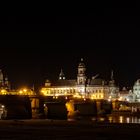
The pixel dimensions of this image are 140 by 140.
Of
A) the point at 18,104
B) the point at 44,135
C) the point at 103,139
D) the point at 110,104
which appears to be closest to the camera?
the point at 103,139

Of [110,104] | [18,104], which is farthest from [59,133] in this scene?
[110,104]

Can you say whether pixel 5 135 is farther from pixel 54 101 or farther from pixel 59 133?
pixel 54 101

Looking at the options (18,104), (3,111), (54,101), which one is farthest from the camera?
(54,101)

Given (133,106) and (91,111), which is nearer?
(91,111)

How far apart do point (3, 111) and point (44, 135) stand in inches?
1693

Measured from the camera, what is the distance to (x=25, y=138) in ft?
160

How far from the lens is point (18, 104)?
104m

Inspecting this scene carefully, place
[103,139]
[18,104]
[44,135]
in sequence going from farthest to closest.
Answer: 1. [18,104]
2. [44,135]
3. [103,139]

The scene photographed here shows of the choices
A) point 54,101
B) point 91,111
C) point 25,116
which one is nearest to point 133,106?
point 91,111

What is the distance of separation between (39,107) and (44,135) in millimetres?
53972

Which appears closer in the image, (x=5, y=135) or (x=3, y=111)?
(x=5, y=135)

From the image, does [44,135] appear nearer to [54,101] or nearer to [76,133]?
[76,133]

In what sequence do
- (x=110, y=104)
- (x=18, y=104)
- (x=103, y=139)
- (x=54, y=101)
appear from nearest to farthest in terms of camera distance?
(x=103, y=139), (x=18, y=104), (x=54, y=101), (x=110, y=104)

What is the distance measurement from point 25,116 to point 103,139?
4830 cm
